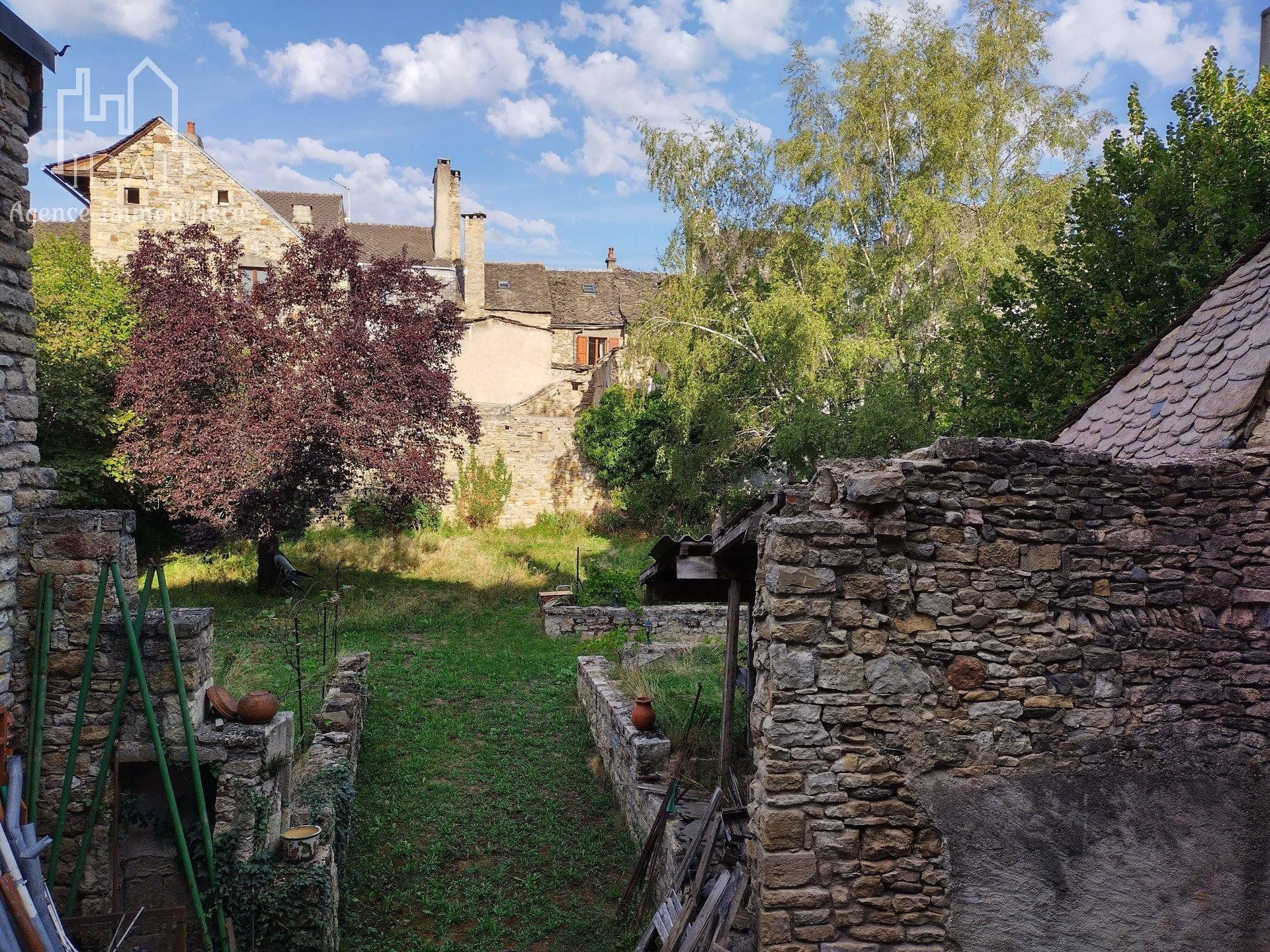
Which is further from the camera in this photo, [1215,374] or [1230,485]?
[1215,374]

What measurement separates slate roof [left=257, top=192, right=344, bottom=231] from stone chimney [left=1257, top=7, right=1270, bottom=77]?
84.9 feet

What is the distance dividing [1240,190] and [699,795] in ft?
35.9

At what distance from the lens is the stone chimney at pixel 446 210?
31500mm

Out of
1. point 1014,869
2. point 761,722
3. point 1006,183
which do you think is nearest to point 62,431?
point 761,722

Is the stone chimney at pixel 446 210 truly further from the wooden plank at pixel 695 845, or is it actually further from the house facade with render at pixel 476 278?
the wooden plank at pixel 695 845

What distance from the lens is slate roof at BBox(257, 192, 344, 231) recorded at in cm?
3030

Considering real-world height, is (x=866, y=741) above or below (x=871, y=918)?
above

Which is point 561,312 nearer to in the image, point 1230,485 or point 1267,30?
point 1267,30

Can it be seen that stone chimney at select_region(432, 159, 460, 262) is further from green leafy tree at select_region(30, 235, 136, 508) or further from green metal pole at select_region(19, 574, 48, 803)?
green metal pole at select_region(19, 574, 48, 803)

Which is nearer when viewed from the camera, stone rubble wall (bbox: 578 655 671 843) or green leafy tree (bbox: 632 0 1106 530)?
stone rubble wall (bbox: 578 655 671 843)

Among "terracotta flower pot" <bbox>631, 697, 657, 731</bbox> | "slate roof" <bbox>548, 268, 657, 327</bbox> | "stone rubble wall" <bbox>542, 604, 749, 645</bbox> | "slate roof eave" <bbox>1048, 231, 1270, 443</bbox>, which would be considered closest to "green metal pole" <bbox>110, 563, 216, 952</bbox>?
"terracotta flower pot" <bbox>631, 697, 657, 731</bbox>

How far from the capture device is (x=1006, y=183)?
59.9ft

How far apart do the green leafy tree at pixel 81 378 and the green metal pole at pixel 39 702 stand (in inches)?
483

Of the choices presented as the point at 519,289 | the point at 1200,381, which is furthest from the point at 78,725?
the point at 519,289
